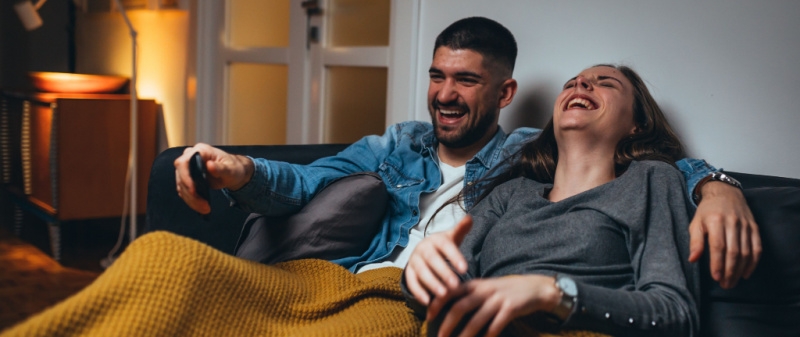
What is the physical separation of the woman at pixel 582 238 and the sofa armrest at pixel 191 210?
569 mm

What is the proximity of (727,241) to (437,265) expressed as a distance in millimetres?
428

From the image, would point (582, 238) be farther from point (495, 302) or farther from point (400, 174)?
point (400, 174)

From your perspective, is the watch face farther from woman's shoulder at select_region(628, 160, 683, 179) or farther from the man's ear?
the man's ear

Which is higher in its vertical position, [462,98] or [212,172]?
[462,98]

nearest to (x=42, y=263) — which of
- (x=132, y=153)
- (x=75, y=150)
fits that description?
(x=75, y=150)

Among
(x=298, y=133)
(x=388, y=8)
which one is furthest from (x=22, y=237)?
(x=388, y=8)

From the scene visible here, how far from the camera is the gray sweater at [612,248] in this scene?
981 millimetres

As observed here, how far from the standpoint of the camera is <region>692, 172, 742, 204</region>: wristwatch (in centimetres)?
119

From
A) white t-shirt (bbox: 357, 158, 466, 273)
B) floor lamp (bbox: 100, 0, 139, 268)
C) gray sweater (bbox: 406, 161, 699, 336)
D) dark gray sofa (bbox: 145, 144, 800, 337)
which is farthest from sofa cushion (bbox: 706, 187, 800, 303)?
floor lamp (bbox: 100, 0, 139, 268)

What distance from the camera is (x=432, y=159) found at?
1.75 metres

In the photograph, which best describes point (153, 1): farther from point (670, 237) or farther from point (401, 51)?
point (670, 237)

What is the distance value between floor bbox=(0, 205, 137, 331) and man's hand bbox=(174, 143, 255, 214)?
131 centimetres

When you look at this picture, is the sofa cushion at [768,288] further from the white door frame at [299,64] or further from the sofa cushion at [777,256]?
the white door frame at [299,64]

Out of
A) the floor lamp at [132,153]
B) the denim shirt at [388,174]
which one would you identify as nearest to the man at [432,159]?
the denim shirt at [388,174]
